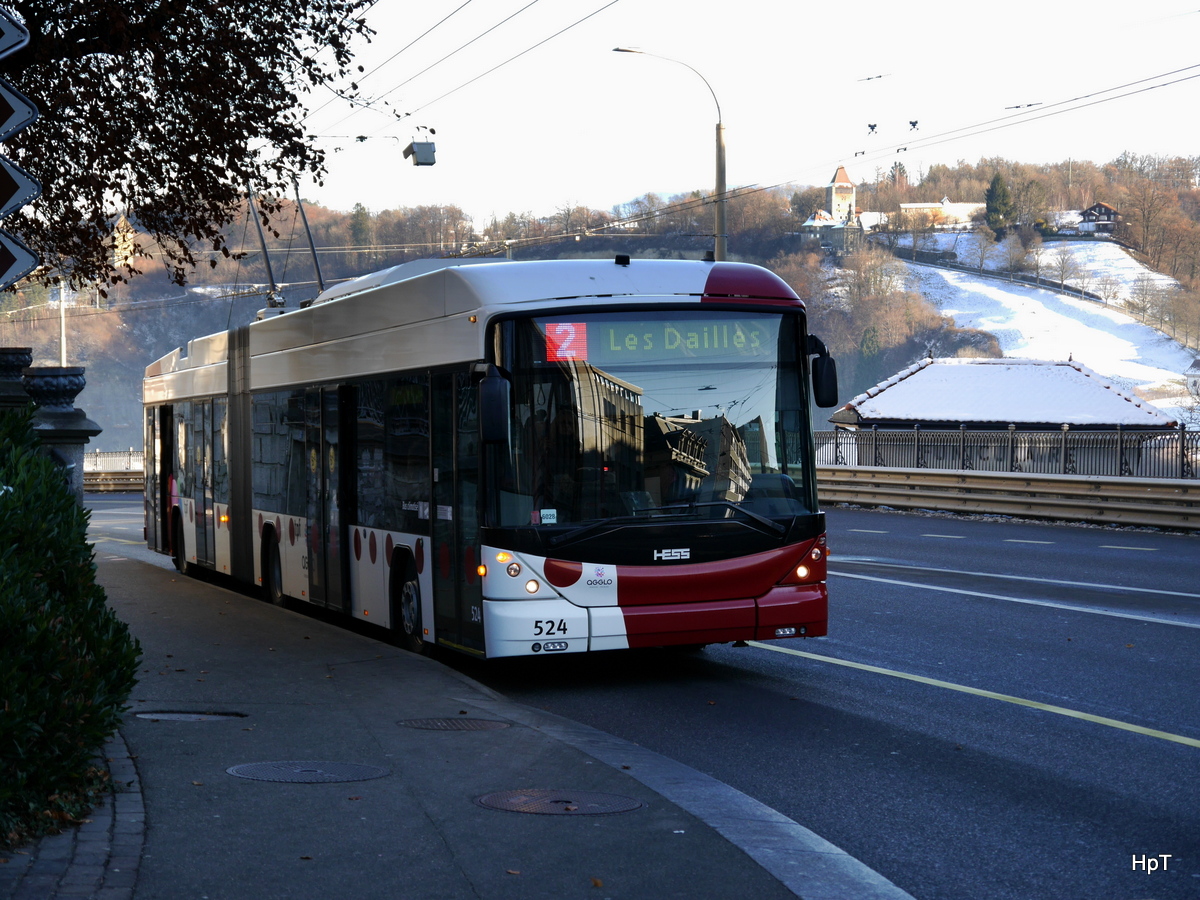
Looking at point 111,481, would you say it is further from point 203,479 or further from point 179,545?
point 203,479

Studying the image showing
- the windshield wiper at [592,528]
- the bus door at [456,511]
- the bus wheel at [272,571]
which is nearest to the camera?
the windshield wiper at [592,528]

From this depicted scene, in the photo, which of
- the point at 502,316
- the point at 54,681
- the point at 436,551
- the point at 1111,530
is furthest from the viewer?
the point at 1111,530

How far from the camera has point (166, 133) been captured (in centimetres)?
1432

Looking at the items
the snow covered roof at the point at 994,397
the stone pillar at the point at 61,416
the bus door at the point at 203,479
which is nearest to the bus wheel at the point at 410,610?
the stone pillar at the point at 61,416

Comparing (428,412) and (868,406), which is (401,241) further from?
(428,412)

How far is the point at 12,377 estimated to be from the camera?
1148 cm

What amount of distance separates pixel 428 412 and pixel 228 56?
524cm

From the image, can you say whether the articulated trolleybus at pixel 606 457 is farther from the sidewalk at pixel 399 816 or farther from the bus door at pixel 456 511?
the sidewalk at pixel 399 816

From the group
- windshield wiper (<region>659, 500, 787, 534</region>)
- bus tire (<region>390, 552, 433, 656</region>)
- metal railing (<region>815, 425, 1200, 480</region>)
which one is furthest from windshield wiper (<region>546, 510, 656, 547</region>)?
metal railing (<region>815, 425, 1200, 480</region>)

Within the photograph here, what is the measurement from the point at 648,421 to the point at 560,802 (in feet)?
12.7

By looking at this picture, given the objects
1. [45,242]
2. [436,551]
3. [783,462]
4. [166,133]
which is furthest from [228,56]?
[783,462]

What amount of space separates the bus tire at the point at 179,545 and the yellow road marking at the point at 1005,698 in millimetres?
10387

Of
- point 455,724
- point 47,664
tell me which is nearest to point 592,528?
point 455,724

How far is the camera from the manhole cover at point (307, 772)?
21.3ft
